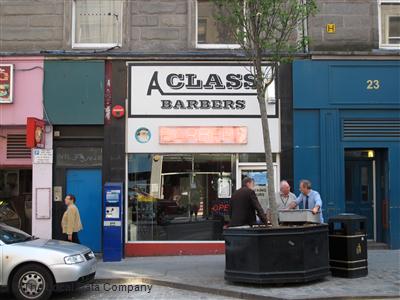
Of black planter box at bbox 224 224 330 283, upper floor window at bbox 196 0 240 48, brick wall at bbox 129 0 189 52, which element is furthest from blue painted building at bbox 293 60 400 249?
black planter box at bbox 224 224 330 283

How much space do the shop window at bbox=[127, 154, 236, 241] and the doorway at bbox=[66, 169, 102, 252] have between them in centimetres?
81

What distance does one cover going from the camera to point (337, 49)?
13500 mm

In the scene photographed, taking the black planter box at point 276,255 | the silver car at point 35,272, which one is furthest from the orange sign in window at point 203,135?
the silver car at point 35,272

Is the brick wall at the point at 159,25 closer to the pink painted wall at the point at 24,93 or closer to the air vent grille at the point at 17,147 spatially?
the pink painted wall at the point at 24,93

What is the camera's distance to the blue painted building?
1316 centimetres

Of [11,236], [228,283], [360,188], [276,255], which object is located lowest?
[228,283]

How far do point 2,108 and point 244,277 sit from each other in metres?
7.76

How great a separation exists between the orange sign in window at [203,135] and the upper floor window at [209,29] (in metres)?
2.22

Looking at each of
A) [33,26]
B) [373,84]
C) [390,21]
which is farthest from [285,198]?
[33,26]

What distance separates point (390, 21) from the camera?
13898 millimetres

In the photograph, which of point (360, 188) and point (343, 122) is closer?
point (343, 122)

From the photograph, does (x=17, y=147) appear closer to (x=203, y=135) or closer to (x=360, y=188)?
(x=203, y=135)

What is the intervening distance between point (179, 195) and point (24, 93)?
15.0 ft

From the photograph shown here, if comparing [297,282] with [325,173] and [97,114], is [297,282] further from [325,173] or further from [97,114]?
[97,114]
